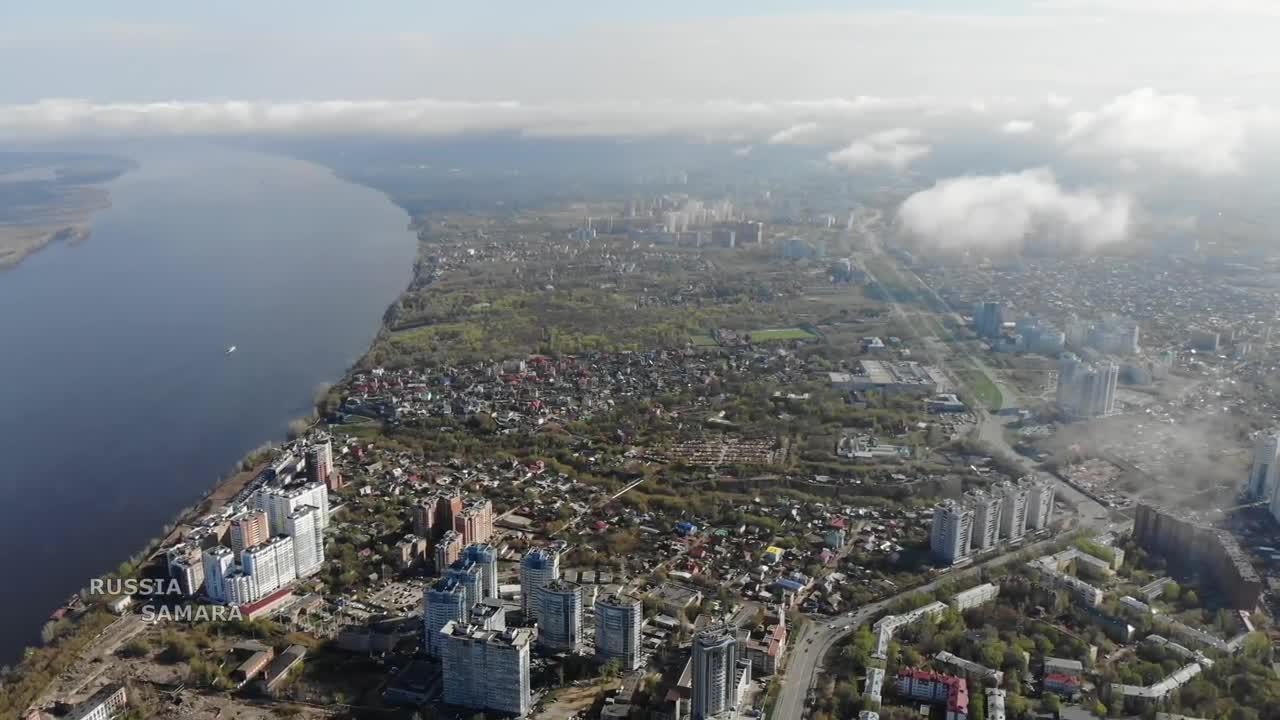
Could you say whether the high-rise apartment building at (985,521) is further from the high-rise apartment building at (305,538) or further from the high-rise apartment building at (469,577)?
the high-rise apartment building at (305,538)

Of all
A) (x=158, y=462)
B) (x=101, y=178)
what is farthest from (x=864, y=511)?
(x=101, y=178)

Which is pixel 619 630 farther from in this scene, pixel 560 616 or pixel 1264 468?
pixel 1264 468

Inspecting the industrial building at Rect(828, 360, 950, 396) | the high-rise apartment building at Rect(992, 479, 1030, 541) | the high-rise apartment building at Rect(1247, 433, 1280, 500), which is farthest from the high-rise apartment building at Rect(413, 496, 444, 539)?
the high-rise apartment building at Rect(1247, 433, 1280, 500)

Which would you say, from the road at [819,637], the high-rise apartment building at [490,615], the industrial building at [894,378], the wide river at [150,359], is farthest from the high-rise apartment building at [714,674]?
the industrial building at [894,378]

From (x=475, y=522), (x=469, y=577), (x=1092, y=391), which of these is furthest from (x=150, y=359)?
(x=1092, y=391)

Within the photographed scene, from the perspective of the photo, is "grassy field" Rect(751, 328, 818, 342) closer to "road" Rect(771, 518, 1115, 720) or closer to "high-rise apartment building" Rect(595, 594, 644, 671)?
"road" Rect(771, 518, 1115, 720)

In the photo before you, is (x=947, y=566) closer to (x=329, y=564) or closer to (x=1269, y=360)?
(x=329, y=564)
